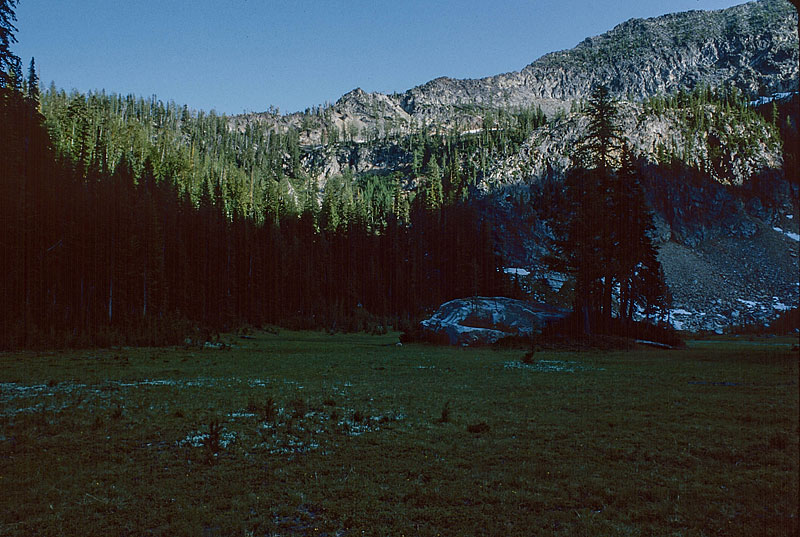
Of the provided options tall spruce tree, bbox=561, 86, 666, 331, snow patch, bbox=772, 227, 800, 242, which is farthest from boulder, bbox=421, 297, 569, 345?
snow patch, bbox=772, 227, 800, 242

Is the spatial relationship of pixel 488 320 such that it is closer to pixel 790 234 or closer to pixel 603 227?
pixel 603 227

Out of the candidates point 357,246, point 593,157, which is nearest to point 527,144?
point 357,246

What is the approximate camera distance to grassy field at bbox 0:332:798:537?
6223 mm

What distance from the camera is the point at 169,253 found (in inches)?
2509

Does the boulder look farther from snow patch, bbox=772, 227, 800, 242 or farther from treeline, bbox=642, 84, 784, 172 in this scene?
treeline, bbox=642, 84, 784, 172

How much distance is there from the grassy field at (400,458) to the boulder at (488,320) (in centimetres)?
2018

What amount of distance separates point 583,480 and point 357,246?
301ft

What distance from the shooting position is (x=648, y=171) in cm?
14850

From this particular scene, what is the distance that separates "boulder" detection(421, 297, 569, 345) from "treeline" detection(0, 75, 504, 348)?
24605 millimetres

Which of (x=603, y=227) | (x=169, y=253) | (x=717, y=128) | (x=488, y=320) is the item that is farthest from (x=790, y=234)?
(x=169, y=253)

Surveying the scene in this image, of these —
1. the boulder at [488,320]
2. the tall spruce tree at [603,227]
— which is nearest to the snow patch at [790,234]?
the tall spruce tree at [603,227]

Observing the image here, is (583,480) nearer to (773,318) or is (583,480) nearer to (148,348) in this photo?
(148,348)

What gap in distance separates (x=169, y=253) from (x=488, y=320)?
155 ft

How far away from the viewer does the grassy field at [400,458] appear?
622 centimetres
